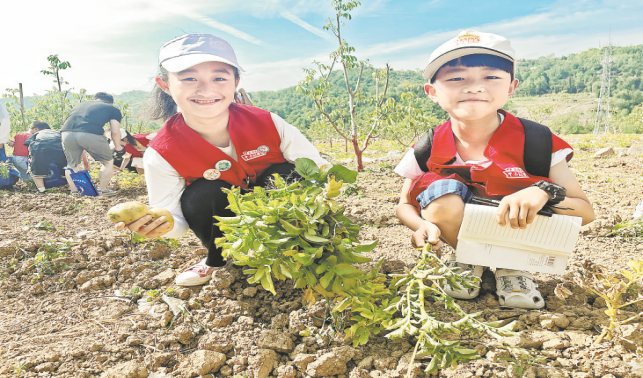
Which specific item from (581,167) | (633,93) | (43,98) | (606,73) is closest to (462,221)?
(581,167)

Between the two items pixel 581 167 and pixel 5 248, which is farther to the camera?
pixel 581 167

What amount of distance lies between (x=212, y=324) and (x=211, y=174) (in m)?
0.76

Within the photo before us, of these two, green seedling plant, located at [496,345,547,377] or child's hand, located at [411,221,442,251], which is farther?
child's hand, located at [411,221,442,251]

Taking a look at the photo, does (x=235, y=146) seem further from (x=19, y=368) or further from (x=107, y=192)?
(x=107, y=192)

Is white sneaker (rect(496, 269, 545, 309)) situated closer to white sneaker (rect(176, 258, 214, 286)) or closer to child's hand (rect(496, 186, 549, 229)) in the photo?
child's hand (rect(496, 186, 549, 229))

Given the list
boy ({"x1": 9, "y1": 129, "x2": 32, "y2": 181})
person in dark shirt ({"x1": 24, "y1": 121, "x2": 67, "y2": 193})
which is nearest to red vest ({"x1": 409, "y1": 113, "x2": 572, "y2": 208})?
person in dark shirt ({"x1": 24, "y1": 121, "x2": 67, "y2": 193})

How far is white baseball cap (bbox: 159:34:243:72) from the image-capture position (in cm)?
166

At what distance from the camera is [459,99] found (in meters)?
1.52

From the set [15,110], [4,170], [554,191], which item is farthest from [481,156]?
[15,110]

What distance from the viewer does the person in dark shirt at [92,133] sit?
5.06m

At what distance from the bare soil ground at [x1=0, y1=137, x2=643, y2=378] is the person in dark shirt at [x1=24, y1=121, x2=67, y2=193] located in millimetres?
3784

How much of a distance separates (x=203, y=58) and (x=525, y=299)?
1.76 metres

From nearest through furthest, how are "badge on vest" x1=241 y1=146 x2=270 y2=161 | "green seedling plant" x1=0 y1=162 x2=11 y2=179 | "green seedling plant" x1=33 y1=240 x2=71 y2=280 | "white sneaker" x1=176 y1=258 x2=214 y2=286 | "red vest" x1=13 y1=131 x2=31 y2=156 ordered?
"white sneaker" x1=176 y1=258 x2=214 y2=286 < "badge on vest" x1=241 y1=146 x2=270 y2=161 < "green seedling plant" x1=33 y1=240 x2=71 y2=280 < "green seedling plant" x1=0 y1=162 x2=11 y2=179 < "red vest" x1=13 y1=131 x2=31 y2=156

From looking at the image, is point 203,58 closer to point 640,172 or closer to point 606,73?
point 640,172
